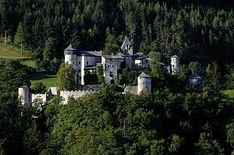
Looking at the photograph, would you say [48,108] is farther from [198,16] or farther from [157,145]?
[198,16]

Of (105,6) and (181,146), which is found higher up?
(105,6)

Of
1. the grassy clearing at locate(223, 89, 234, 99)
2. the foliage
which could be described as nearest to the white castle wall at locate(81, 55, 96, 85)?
the foliage

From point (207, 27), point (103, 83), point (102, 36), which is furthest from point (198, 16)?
point (103, 83)

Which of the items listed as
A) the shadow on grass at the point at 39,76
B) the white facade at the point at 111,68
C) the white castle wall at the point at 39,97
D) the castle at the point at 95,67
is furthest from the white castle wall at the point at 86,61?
the shadow on grass at the point at 39,76

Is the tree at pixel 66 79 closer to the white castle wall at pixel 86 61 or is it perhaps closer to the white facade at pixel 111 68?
the white castle wall at pixel 86 61

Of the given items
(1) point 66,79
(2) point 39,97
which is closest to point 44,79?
(2) point 39,97

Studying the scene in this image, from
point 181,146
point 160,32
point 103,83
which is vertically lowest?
point 181,146

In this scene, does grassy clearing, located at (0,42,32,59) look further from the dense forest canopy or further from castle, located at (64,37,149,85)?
castle, located at (64,37,149,85)
